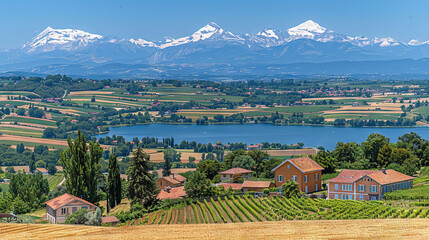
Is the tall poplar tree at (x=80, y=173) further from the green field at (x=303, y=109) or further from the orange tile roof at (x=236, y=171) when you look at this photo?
the green field at (x=303, y=109)

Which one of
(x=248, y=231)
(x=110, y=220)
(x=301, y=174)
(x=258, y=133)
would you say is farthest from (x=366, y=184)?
(x=258, y=133)

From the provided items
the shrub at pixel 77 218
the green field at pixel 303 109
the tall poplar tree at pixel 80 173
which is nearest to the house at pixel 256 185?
the tall poplar tree at pixel 80 173

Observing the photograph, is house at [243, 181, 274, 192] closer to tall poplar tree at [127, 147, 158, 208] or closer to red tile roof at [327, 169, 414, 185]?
red tile roof at [327, 169, 414, 185]

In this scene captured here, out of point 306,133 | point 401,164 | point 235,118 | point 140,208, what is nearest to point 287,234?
point 140,208

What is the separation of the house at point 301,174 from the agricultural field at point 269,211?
5.81 metres

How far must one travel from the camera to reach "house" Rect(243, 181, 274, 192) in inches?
1603

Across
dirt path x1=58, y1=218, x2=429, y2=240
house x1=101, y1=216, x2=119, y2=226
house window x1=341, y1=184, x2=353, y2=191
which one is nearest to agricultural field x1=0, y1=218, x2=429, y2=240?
dirt path x1=58, y1=218, x2=429, y2=240

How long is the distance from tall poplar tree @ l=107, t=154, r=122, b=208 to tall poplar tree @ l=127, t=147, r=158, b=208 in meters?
3.16

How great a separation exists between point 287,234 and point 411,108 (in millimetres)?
155693

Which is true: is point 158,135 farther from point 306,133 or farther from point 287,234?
point 287,234

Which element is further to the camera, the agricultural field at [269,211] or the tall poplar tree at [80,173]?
the tall poplar tree at [80,173]

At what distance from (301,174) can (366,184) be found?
4476mm

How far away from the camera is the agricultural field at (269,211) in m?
26.6

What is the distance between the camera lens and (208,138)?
12588 centimetres
